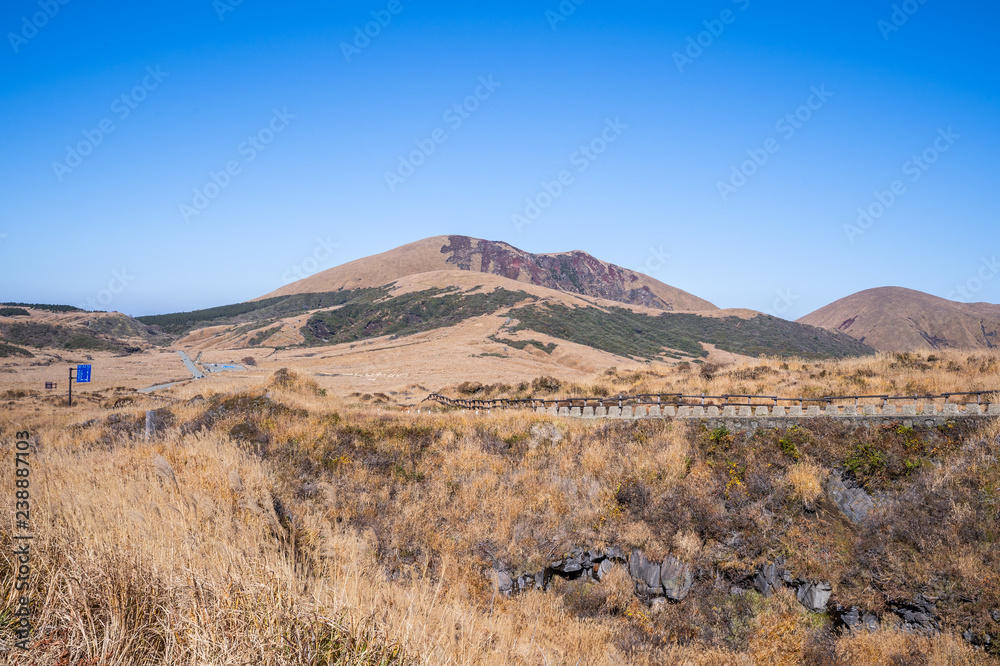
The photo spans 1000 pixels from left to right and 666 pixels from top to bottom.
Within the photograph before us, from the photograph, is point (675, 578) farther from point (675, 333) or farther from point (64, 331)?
point (64, 331)

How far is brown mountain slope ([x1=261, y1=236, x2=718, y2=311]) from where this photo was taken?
5792 inches

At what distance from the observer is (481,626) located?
5.96 meters

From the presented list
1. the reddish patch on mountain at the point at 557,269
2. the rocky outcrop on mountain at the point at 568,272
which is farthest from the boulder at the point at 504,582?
the reddish patch on mountain at the point at 557,269

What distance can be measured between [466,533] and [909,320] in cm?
15303

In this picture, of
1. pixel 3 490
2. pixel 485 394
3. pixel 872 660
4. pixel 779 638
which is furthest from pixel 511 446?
pixel 485 394

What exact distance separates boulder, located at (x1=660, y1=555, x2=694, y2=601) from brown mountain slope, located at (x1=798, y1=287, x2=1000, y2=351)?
11883 centimetres

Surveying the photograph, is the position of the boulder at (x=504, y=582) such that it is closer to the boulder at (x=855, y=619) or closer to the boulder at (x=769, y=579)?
the boulder at (x=769, y=579)

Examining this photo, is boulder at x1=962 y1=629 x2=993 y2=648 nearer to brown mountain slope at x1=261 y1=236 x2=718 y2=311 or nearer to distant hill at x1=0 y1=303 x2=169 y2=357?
distant hill at x1=0 y1=303 x2=169 y2=357

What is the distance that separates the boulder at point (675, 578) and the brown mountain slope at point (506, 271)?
433 ft

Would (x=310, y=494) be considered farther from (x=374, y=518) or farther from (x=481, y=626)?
(x=481, y=626)

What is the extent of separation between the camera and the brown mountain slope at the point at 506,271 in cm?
14712

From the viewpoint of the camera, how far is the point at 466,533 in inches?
486

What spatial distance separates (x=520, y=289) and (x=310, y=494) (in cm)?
8561

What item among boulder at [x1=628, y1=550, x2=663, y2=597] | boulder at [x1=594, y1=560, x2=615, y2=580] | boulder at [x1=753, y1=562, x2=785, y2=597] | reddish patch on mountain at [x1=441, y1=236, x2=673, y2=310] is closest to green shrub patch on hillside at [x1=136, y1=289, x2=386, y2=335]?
reddish patch on mountain at [x1=441, y1=236, x2=673, y2=310]
